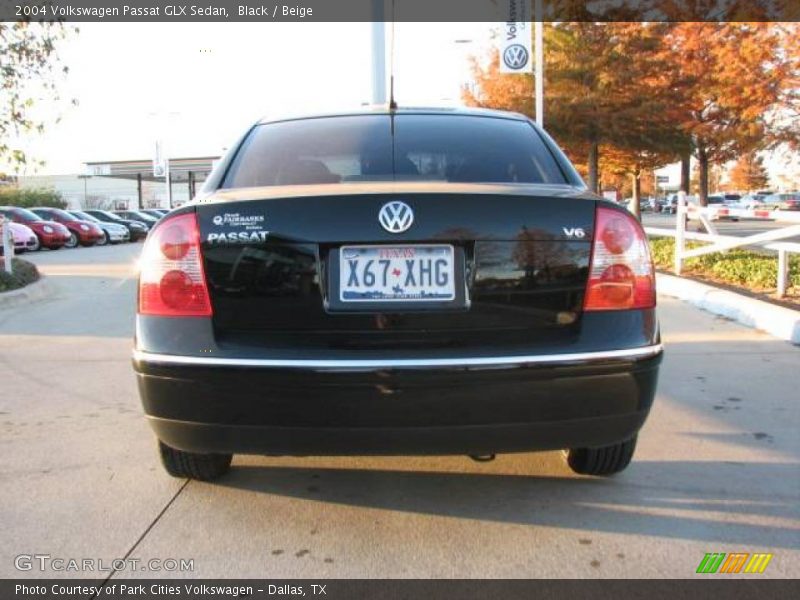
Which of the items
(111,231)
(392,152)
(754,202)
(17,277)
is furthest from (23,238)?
(754,202)

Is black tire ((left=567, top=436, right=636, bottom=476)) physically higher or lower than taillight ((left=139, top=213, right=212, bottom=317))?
lower

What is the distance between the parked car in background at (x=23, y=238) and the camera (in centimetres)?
2180

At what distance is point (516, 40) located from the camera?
14.8m

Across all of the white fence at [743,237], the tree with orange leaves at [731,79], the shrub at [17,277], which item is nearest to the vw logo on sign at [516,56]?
the tree with orange leaves at [731,79]

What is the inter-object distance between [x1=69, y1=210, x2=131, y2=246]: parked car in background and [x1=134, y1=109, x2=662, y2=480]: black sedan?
27.1 meters

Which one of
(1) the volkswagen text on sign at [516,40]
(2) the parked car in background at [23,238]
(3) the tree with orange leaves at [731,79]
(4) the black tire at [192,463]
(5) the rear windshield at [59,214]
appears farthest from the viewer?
(5) the rear windshield at [59,214]

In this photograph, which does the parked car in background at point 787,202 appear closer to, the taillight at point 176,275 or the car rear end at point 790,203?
the car rear end at point 790,203

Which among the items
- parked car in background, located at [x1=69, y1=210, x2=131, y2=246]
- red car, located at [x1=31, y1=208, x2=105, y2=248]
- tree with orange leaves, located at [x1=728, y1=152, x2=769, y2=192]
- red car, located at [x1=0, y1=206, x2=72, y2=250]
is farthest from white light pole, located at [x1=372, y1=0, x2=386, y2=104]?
tree with orange leaves, located at [x1=728, y1=152, x2=769, y2=192]

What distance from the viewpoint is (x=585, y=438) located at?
107 inches

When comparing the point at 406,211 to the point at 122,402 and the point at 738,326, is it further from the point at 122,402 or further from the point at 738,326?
the point at 738,326

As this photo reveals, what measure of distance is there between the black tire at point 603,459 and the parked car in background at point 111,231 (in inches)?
1070

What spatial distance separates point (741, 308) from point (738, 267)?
260 centimetres

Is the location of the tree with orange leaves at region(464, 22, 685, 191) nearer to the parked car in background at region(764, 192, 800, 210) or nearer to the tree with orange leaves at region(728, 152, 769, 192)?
the parked car in background at region(764, 192, 800, 210)

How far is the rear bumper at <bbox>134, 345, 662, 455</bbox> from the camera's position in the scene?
257 cm
